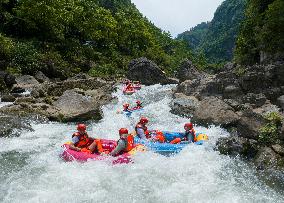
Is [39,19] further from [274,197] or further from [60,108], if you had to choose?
[274,197]

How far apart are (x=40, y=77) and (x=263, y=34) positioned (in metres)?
18.8

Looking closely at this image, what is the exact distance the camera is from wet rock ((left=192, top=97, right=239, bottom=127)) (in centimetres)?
1883

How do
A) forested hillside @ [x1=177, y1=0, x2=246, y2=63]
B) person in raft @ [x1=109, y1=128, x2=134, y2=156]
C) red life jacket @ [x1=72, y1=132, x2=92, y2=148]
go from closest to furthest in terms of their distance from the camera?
person in raft @ [x1=109, y1=128, x2=134, y2=156] < red life jacket @ [x1=72, y1=132, x2=92, y2=148] < forested hillside @ [x1=177, y1=0, x2=246, y2=63]

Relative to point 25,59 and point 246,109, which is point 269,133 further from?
point 25,59

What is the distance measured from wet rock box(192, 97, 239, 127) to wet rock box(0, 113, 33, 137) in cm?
837

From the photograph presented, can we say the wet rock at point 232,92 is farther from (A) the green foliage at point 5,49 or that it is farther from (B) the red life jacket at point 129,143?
(A) the green foliage at point 5,49

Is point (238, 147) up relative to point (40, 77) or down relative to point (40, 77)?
down

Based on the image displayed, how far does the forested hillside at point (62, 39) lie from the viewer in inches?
1416

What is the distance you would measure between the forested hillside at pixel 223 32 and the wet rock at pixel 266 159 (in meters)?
112

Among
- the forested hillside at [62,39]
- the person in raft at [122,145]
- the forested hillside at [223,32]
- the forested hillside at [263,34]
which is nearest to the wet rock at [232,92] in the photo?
the forested hillside at [263,34]

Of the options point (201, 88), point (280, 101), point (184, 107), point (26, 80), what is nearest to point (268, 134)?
point (280, 101)

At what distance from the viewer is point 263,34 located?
30.7 m

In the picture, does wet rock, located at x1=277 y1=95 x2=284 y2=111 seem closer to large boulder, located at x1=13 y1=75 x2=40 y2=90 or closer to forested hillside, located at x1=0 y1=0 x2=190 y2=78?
large boulder, located at x1=13 y1=75 x2=40 y2=90

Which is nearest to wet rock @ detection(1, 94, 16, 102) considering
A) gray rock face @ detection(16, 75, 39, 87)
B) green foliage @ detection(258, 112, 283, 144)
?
gray rock face @ detection(16, 75, 39, 87)
